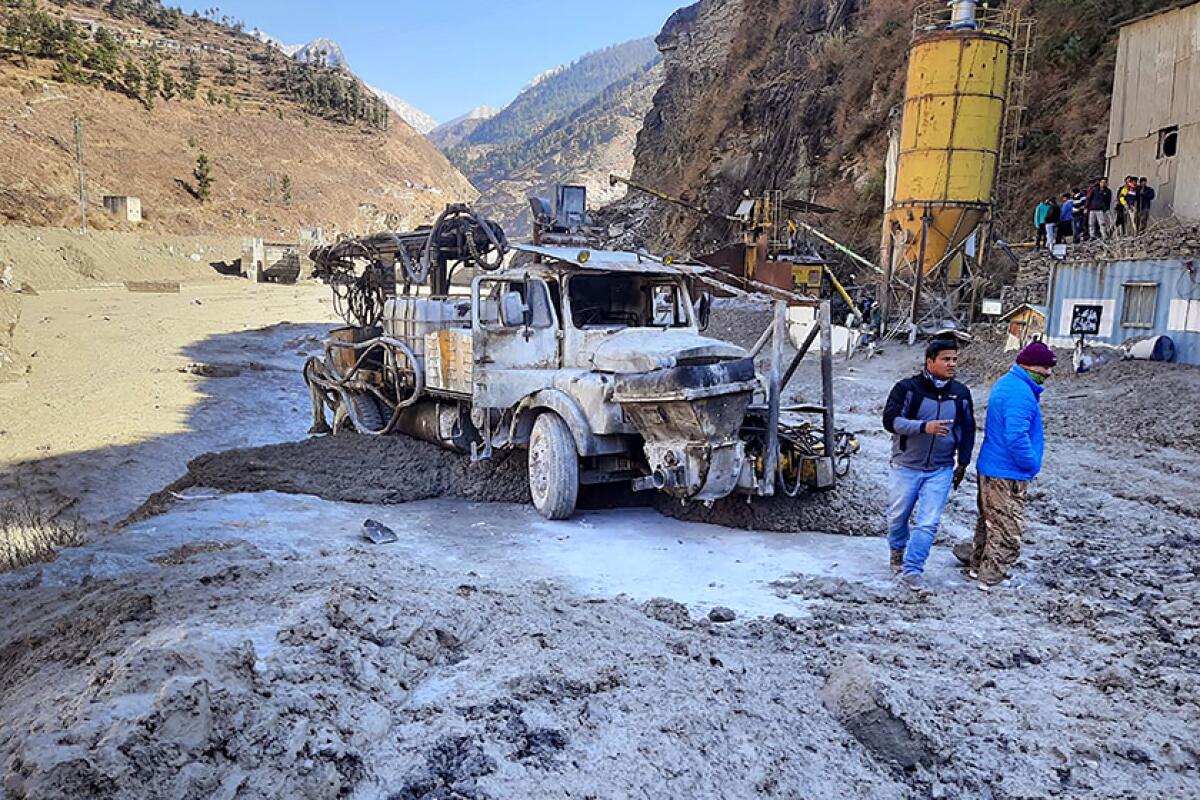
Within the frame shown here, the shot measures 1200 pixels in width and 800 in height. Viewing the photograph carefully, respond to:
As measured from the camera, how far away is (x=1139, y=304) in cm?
1489

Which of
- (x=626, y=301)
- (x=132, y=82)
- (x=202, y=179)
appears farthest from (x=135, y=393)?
(x=132, y=82)

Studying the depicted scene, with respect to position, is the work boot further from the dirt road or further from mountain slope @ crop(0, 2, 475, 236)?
mountain slope @ crop(0, 2, 475, 236)

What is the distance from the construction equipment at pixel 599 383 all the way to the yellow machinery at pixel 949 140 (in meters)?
15.0

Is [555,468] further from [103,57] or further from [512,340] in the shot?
[103,57]

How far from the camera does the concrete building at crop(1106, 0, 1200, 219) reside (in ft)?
58.2

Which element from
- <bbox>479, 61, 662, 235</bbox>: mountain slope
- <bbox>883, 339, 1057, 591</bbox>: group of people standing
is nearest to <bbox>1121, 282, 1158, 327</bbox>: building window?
<bbox>883, 339, 1057, 591</bbox>: group of people standing

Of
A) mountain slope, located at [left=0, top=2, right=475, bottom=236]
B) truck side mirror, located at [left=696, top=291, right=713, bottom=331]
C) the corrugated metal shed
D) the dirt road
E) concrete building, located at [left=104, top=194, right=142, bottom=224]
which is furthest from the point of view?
mountain slope, located at [left=0, top=2, right=475, bottom=236]

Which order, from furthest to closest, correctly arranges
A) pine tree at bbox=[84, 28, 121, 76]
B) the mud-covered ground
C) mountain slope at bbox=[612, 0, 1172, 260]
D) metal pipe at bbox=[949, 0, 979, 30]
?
pine tree at bbox=[84, 28, 121, 76]
mountain slope at bbox=[612, 0, 1172, 260]
metal pipe at bbox=[949, 0, 979, 30]
the mud-covered ground

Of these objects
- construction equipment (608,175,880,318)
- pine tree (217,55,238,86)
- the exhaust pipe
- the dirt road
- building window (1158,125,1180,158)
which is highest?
pine tree (217,55,238,86)

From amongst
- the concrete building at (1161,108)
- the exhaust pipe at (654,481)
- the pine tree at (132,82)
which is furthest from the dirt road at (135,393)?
the pine tree at (132,82)

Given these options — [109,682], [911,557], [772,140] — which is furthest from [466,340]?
[772,140]

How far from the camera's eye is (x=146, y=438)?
1311 centimetres

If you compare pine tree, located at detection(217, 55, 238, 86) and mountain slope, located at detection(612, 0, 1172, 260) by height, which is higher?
pine tree, located at detection(217, 55, 238, 86)

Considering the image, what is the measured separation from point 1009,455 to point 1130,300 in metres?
12.5
